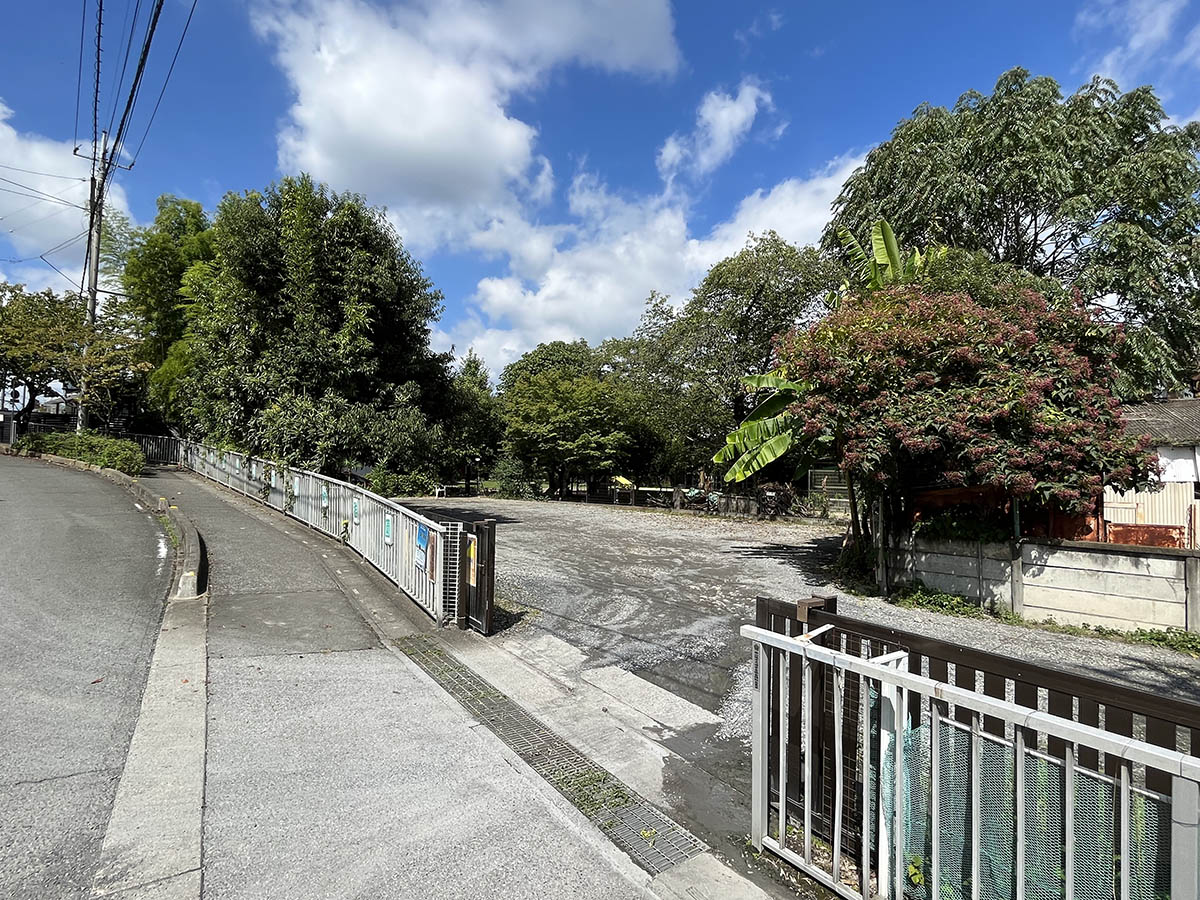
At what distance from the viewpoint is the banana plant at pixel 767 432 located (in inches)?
429

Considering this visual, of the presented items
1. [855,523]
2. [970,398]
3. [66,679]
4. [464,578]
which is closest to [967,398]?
[970,398]

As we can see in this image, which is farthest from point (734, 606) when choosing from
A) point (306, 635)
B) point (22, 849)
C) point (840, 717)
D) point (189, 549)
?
point (189, 549)

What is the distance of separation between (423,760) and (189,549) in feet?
24.3

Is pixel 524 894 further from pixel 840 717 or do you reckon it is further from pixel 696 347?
pixel 696 347

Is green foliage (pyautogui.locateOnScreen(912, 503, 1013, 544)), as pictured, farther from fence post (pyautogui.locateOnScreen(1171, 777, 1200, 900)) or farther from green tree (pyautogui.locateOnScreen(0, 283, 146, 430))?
green tree (pyautogui.locateOnScreen(0, 283, 146, 430))

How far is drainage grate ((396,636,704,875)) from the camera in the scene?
3.20 meters

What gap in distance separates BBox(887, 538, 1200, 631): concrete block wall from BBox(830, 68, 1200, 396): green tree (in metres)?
8.08

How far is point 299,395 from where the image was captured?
56.9ft

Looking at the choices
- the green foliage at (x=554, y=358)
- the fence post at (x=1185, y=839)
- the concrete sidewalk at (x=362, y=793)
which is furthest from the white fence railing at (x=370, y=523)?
the green foliage at (x=554, y=358)

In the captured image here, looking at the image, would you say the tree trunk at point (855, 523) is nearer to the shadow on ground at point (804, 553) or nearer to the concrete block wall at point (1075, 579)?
the shadow on ground at point (804, 553)

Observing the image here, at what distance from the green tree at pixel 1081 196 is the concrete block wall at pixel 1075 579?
8081 millimetres

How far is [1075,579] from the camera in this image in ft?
26.3

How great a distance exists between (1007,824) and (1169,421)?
21877mm

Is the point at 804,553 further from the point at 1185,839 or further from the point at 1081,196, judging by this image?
the point at 1185,839
